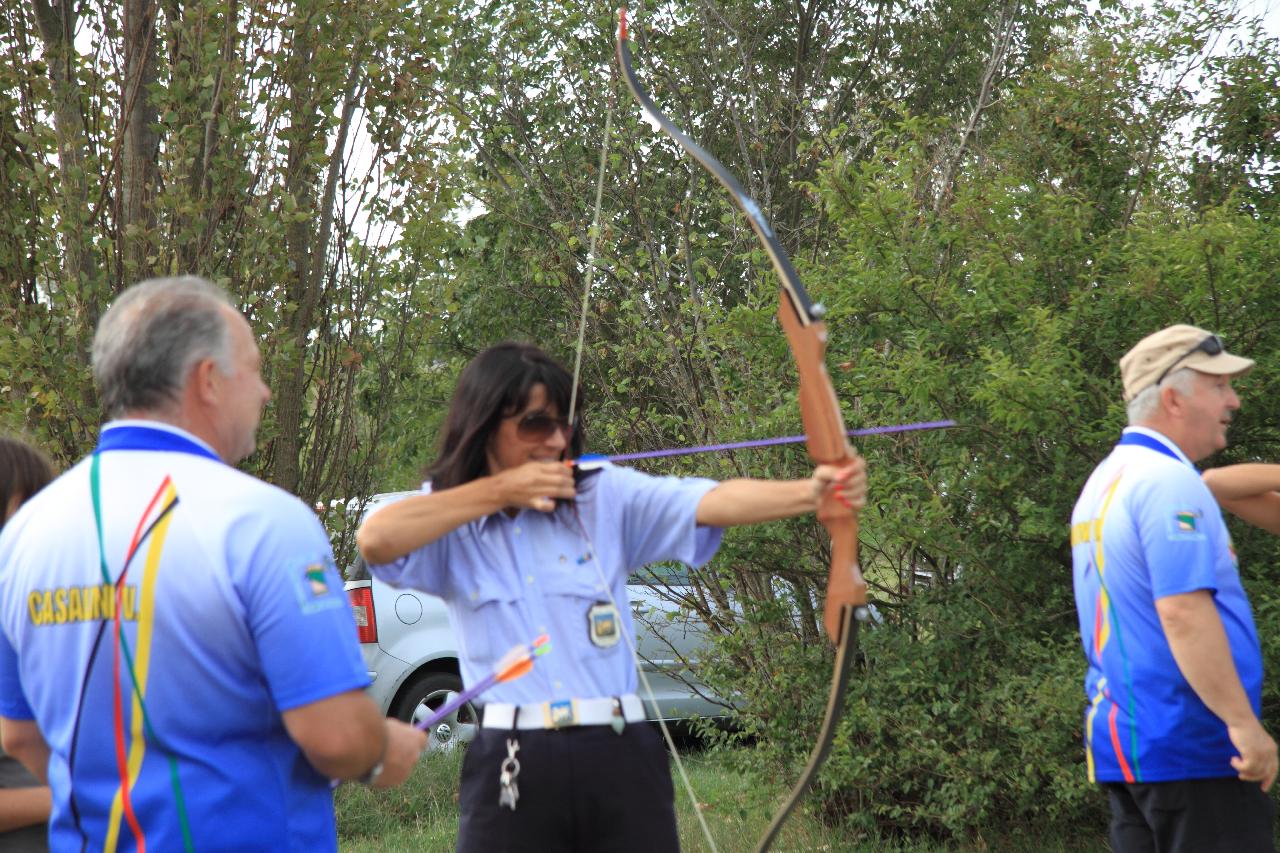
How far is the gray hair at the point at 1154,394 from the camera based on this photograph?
286 centimetres

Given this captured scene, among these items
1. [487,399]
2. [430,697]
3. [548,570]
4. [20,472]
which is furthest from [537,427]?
[430,697]

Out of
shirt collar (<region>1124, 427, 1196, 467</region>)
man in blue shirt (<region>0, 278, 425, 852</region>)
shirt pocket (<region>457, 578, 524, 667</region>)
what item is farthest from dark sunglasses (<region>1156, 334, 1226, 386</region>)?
man in blue shirt (<region>0, 278, 425, 852</region>)

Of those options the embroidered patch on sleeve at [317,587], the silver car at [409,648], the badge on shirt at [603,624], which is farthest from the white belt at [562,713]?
the silver car at [409,648]

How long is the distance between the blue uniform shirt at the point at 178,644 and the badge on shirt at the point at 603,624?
638 millimetres

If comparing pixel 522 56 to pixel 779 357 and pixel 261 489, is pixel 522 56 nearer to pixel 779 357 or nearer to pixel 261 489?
pixel 779 357

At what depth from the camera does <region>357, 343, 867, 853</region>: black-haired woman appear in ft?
7.79

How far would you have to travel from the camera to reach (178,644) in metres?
1.78

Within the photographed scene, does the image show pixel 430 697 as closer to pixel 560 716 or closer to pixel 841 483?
pixel 560 716

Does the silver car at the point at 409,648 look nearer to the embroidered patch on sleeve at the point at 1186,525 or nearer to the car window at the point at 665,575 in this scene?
the car window at the point at 665,575

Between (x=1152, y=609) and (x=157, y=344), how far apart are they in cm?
208

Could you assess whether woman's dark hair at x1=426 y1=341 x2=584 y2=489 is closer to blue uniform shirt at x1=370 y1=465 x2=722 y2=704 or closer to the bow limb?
blue uniform shirt at x1=370 y1=465 x2=722 y2=704

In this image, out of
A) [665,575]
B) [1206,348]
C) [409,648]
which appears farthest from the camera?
[409,648]

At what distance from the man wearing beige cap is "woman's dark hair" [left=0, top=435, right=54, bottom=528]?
229 centimetres

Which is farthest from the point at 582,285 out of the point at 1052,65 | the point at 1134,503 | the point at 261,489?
the point at 261,489
